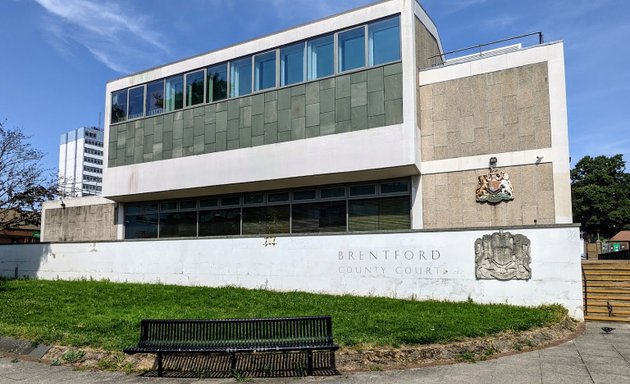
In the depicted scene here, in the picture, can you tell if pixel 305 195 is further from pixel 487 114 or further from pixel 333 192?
pixel 487 114

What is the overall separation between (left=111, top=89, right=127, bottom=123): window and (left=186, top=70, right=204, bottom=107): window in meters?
3.79

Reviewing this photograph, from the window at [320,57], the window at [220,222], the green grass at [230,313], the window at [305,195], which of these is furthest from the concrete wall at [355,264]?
the window at [320,57]

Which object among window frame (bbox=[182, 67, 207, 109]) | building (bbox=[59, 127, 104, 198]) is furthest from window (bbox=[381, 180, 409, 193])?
building (bbox=[59, 127, 104, 198])

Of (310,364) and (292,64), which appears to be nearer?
(310,364)

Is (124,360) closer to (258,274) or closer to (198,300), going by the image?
(198,300)

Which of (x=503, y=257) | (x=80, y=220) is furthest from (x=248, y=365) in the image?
(x=80, y=220)

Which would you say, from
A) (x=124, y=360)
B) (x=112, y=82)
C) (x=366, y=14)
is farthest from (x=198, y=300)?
(x=112, y=82)

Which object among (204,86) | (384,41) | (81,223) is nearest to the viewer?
(384,41)

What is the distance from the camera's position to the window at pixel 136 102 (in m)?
22.7

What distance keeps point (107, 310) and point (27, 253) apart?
11.5 metres

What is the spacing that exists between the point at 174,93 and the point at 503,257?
15.3 meters

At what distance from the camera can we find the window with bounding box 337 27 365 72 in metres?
17.4

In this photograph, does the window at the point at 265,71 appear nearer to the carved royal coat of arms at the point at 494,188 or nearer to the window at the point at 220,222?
the window at the point at 220,222

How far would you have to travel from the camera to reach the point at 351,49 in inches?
696
